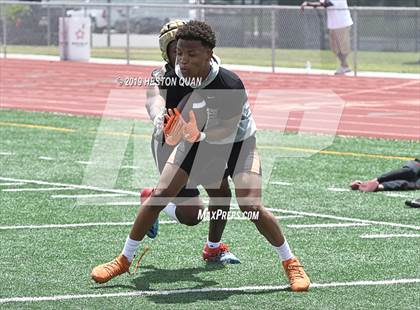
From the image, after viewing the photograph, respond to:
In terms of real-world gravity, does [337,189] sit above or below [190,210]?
below

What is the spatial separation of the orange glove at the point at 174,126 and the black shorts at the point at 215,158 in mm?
167

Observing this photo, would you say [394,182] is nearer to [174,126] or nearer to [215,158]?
[215,158]

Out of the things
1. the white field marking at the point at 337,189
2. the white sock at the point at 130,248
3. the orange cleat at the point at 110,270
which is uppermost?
the white sock at the point at 130,248

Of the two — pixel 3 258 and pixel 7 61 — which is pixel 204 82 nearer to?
pixel 3 258

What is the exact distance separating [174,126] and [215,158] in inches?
19.1

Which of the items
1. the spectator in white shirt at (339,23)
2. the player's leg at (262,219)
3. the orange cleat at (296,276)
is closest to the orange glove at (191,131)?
the player's leg at (262,219)

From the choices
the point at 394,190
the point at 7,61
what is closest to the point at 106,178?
the point at 394,190

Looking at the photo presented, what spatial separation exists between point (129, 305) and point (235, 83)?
1.50 m

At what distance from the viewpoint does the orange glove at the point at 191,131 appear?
6.70 m

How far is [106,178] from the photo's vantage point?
11523 mm

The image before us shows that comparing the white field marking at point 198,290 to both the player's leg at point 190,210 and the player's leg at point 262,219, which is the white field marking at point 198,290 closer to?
the player's leg at point 262,219

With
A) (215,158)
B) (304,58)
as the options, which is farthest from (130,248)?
(304,58)

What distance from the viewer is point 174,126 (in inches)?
265

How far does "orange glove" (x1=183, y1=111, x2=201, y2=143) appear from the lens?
6703 mm
